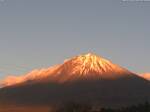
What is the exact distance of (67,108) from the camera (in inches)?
4242

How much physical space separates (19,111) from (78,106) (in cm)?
9320

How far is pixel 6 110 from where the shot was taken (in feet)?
634

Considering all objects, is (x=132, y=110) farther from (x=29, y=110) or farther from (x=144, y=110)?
(x=29, y=110)

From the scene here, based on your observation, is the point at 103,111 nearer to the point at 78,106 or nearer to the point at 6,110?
the point at 78,106

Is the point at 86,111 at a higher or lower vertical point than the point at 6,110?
lower

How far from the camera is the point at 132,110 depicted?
106062 millimetres

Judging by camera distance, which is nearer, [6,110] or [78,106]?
[78,106]

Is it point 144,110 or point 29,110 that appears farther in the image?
point 29,110

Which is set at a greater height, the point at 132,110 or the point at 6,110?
the point at 6,110

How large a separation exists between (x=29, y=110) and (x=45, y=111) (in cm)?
1235

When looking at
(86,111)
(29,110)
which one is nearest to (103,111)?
(86,111)

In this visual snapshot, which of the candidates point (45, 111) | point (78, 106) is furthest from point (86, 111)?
point (45, 111)

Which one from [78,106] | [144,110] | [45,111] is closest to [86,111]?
[78,106]

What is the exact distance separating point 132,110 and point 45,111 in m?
83.0
